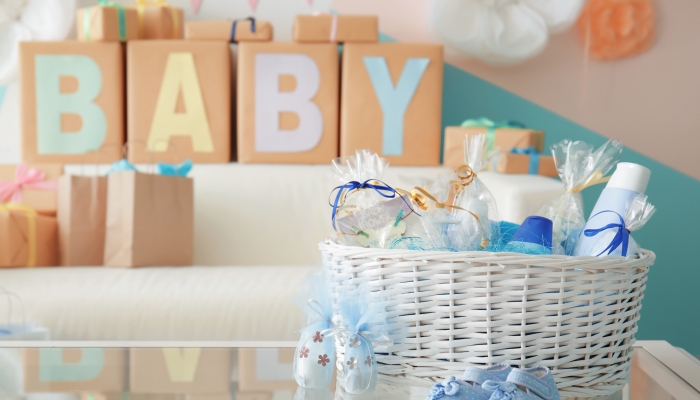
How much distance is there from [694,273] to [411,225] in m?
2.17

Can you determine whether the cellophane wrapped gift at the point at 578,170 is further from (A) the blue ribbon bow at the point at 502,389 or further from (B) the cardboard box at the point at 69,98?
(B) the cardboard box at the point at 69,98

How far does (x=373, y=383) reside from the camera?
609 mm

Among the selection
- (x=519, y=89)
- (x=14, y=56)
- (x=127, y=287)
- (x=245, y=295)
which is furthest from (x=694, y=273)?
(x=14, y=56)

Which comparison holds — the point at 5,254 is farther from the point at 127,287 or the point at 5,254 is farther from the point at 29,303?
the point at 127,287

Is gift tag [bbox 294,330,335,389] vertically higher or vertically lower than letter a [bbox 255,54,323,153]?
lower

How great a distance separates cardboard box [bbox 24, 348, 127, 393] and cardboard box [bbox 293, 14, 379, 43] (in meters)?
1.50

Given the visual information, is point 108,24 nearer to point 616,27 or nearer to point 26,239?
point 26,239

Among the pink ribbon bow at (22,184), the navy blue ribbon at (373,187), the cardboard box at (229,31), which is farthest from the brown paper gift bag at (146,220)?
the navy blue ribbon at (373,187)

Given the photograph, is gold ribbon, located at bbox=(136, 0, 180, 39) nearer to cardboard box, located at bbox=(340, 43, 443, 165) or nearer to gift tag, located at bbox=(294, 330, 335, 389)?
cardboard box, located at bbox=(340, 43, 443, 165)

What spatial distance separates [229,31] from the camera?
2.09 meters

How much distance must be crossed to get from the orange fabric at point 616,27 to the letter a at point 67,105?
5.76 feet

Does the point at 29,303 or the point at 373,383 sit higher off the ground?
the point at 373,383

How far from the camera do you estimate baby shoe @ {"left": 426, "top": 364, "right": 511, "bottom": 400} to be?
0.51 metres

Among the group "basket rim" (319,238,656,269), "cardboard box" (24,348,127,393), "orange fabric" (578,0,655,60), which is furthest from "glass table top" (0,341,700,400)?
"orange fabric" (578,0,655,60)
